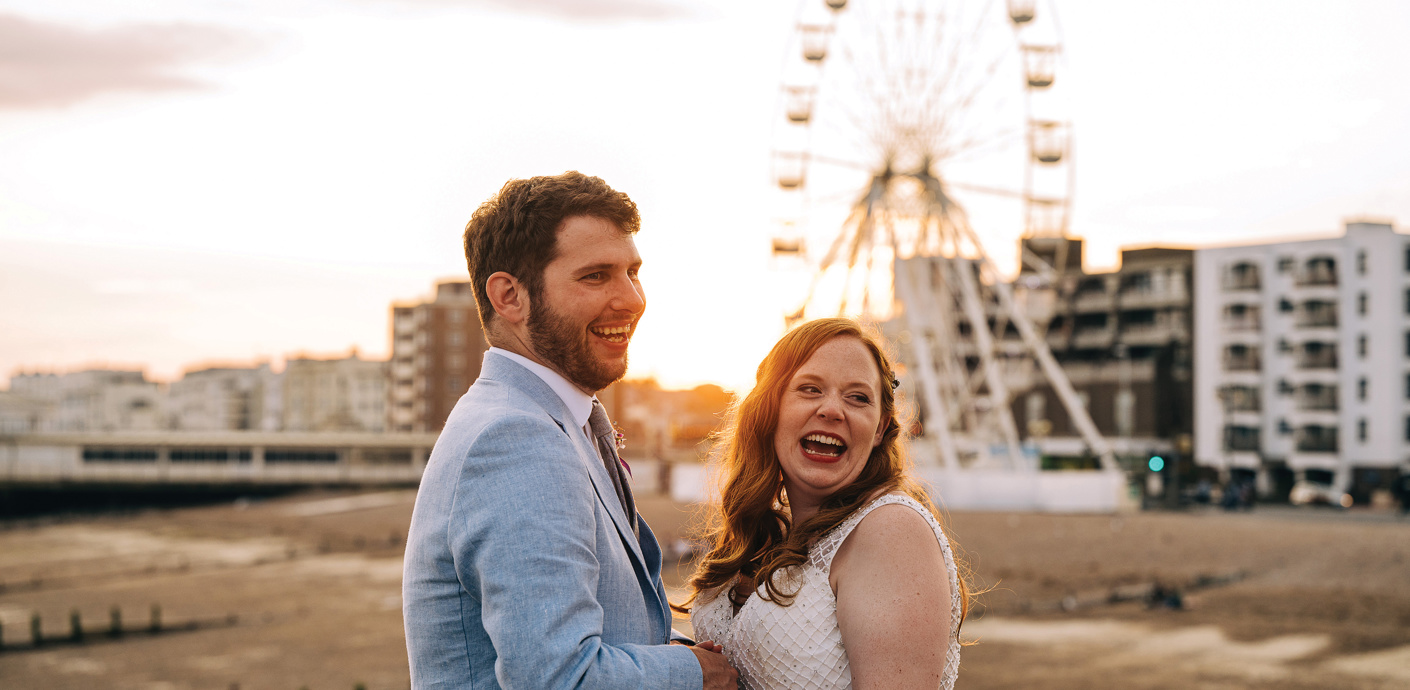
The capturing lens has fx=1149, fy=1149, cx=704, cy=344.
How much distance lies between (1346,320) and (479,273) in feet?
226

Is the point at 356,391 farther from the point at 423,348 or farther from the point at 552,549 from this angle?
the point at 552,549

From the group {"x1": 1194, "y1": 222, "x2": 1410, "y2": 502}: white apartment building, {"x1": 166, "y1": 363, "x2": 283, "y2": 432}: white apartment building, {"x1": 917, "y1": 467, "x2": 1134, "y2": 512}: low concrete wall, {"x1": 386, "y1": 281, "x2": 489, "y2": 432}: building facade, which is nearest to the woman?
{"x1": 917, "y1": 467, "x2": 1134, "y2": 512}: low concrete wall

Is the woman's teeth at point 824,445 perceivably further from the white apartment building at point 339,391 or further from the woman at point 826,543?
the white apartment building at point 339,391

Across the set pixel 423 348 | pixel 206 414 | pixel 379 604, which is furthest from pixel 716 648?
pixel 206 414

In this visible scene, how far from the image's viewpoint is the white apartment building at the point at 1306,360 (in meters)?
60.1

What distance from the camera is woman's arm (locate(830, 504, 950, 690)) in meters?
2.69

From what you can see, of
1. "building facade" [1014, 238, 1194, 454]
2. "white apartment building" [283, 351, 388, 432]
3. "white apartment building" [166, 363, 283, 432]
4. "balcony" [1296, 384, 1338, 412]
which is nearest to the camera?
"balcony" [1296, 384, 1338, 412]

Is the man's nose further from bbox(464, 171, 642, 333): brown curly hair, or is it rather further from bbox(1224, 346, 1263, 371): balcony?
bbox(1224, 346, 1263, 371): balcony

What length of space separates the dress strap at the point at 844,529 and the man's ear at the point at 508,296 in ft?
3.14

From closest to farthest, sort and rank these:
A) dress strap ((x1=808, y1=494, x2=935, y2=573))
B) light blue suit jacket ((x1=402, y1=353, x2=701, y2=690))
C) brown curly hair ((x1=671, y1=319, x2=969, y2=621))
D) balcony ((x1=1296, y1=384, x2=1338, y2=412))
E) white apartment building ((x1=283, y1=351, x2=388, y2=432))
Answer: light blue suit jacket ((x1=402, y1=353, x2=701, y2=690)), dress strap ((x1=808, y1=494, x2=935, y2=573)), brown curly hair ((x1=671, y1=319, x2=969, y2=621)), balcony ((x1=1296, y1=384, x2=1338, y2=412)), white apartment building ((x1=283, y1=351, x2=388, y2=432))

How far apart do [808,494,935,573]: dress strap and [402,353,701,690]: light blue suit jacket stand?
1.51ft

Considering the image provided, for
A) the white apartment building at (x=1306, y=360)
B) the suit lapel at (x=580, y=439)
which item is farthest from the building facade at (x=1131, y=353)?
the suit lapel at (x=580, y=439)

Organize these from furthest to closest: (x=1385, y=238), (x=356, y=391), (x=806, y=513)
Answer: (x=356, y=391) < (x=1385, y=238) < (x=806, y=513)

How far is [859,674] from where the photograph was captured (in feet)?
8.95
